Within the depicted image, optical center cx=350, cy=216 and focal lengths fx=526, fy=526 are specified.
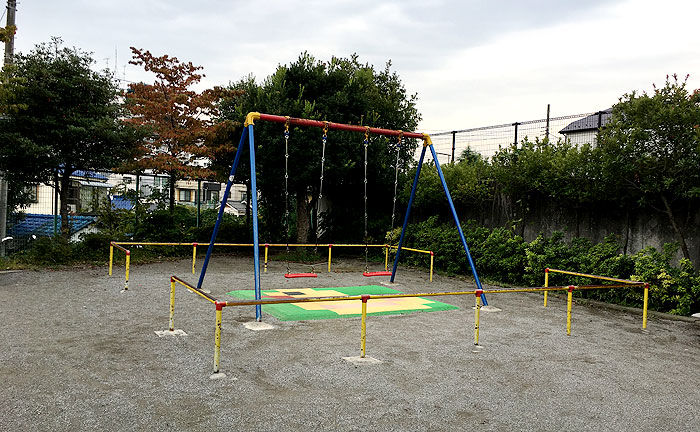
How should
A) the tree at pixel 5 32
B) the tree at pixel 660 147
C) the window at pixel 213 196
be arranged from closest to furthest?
the tree at pixel 660 147
the tree at pixel 5 32
the window at pixel 213 196

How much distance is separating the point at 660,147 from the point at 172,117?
12.7 m

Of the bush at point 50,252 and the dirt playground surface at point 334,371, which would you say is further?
the bush at point 50,252

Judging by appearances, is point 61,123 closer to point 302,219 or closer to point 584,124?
point 302,219

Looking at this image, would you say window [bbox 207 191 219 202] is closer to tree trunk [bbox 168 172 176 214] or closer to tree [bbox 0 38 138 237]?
tree trunk [bbox 168 172 176 214]

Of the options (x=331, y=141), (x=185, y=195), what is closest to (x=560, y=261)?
(x=331, y=141)

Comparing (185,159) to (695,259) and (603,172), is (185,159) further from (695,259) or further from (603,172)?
(695,259)

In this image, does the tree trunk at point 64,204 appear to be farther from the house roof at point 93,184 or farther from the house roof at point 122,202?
the house roof at point 122,202

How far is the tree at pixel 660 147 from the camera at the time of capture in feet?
30.9

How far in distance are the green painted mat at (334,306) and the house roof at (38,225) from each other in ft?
23.1

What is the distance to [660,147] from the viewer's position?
9820mm

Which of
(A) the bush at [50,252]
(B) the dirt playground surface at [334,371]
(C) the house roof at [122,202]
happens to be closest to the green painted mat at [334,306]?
(B) the dirt playground surface at [334,371]

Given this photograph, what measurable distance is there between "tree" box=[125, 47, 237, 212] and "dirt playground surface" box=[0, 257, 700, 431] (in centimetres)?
645

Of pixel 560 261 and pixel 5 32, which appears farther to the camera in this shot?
pixel 560 261

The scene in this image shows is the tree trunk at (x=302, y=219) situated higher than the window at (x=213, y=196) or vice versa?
the window at (x=213, y=196)
